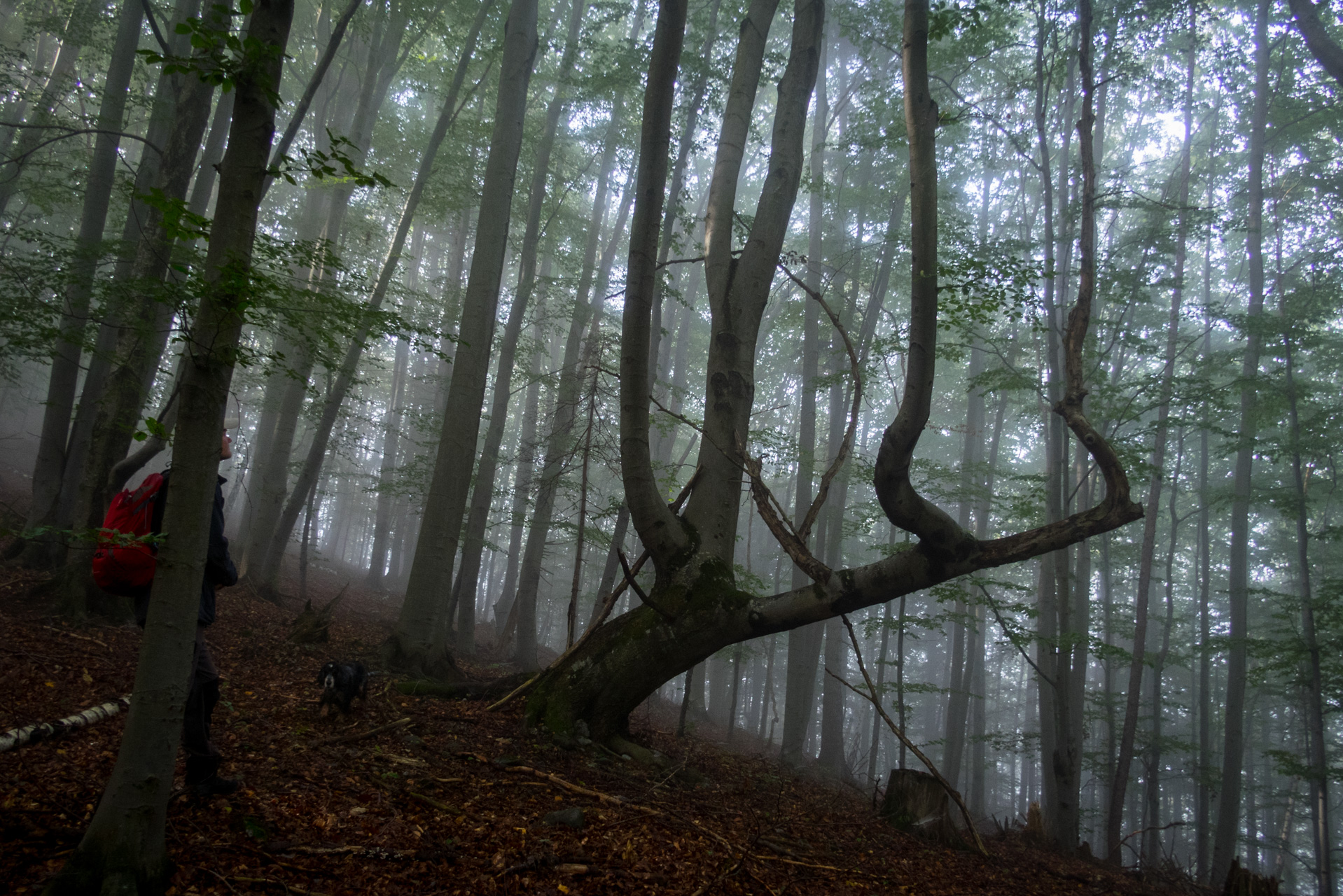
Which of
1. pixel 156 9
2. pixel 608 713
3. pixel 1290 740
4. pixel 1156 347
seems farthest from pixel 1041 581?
pixel 1290 740

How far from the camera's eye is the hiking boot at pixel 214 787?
9.64 feet

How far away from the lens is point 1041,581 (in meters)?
11.7

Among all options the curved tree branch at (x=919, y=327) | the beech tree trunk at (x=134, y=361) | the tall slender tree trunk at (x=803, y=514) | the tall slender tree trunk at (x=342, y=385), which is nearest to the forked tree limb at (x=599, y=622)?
the curved tree branch at (x=919, y=327)

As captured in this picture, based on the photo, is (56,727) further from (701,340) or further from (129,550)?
(701,340)

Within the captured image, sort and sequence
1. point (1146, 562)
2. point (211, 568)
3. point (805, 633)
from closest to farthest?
point (211, 568)
point (1146, 562)
point (805, 633)

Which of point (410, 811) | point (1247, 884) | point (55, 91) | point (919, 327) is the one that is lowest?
point (1247, 884)

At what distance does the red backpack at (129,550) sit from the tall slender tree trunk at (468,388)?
3317 mm

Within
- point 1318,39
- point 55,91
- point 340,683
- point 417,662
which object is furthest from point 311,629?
point 1318,39

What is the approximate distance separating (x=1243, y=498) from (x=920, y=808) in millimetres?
10130

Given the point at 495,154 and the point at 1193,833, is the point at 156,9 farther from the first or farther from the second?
the point at 1193,833

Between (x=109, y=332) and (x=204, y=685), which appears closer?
(x=204, y=685)

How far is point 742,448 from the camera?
5309 millimetres

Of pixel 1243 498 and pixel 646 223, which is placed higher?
pixel 1243 498

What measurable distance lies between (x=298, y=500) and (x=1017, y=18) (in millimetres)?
12759
